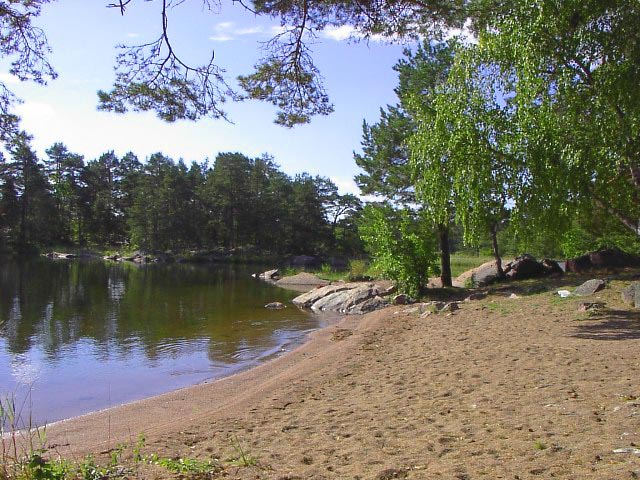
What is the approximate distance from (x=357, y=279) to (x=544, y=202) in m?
20.4

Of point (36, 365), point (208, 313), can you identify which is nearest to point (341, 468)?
point (36, 365)

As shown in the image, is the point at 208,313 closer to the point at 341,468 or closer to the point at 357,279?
the point at 357,279

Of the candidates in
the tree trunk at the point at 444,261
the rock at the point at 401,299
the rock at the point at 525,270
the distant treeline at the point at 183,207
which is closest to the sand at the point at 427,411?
the rock at the point at 401,299

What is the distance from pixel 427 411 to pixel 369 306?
591 inches

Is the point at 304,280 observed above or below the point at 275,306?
above

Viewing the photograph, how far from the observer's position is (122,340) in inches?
655

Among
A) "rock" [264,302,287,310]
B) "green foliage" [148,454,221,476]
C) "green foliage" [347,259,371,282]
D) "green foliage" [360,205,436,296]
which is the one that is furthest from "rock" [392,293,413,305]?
"green foliage" [148,454,221,476]

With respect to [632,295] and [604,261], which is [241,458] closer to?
[632,295]

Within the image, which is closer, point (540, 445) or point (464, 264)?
point (540, 445)

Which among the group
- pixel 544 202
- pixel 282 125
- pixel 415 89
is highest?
pixel 415 89

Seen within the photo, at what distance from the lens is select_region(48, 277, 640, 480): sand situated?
16.1 feet

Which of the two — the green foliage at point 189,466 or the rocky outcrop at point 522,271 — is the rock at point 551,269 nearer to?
the rocky outcrop at point 522,271

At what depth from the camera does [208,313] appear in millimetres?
22922

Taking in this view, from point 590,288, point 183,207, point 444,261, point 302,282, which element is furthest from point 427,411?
point 183,207
